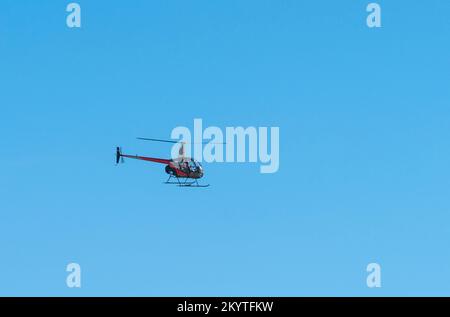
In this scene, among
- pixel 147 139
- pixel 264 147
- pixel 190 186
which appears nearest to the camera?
pixel 264 147
